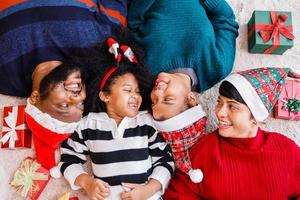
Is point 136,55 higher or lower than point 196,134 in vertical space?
higher

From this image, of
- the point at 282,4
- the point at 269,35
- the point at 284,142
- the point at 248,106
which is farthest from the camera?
the point at 282,4

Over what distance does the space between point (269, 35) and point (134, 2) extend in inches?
18.5

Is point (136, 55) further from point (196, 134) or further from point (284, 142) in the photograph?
point (284, 142)

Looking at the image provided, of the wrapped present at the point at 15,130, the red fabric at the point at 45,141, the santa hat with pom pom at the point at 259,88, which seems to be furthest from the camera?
the wrapped present at the point at 15,130

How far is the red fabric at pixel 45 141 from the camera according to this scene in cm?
109

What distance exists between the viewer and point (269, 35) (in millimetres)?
1258

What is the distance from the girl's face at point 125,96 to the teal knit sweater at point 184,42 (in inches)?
5.4

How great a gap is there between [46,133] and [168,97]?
0.37 meters

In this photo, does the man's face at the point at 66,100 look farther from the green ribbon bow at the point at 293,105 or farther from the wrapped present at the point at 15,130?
the green ribbon bow at the point at 293,105

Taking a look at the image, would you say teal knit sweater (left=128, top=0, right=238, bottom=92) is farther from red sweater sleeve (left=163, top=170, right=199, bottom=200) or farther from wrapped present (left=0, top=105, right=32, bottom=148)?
wrapped present (left=0, top=105, right=32, bottom=148)

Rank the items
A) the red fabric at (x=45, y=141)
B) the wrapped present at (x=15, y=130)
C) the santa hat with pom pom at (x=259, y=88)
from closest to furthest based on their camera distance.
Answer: the santa hat with pom pom at (x=259, y=88) < the red fabric at (x=45, y=141) < the wrapped present at (x=15, y=130)

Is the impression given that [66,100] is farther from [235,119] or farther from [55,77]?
[235,119]

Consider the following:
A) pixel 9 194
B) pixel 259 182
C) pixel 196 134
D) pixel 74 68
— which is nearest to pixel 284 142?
pixel 259 182

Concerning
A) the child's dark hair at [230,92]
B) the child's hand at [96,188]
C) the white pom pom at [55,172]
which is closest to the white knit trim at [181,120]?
the child's dark hair at [230,92]
